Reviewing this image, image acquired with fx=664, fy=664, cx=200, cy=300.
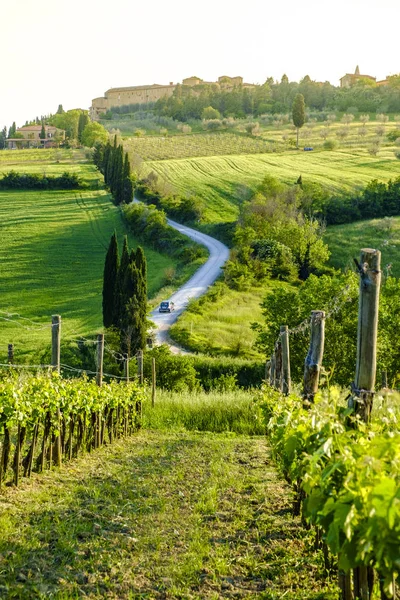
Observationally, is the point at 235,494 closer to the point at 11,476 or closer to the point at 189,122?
the point at 11,476

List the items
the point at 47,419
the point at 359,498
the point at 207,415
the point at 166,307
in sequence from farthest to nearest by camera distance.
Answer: the point at 166,307 → the point at 207,415 → the point at 47,419 → the point at 359,498

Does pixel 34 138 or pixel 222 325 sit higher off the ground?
pixel 34 138

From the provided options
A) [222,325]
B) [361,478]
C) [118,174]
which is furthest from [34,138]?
[361,478]

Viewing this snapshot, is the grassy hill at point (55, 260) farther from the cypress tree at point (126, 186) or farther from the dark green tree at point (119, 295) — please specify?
the dark green tree at point (119, 295)

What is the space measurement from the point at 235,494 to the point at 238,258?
45212 millimetres

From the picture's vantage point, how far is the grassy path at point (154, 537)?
499cm

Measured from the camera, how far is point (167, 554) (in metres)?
5.74

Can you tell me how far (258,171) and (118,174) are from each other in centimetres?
2158

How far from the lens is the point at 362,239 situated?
5912 centimetres

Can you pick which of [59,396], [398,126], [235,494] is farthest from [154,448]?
[398,126]

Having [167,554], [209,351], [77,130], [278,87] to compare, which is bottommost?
[209,351]

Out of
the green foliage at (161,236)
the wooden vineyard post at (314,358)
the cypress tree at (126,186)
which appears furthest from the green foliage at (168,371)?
the cypress tree at (126,186)

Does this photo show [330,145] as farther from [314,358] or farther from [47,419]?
[314,358]

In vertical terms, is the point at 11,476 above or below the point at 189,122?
below
